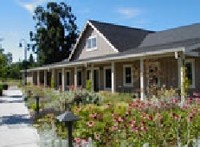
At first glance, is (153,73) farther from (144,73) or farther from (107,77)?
(107,77)

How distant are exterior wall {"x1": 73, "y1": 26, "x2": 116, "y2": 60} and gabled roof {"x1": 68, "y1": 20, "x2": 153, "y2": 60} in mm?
521

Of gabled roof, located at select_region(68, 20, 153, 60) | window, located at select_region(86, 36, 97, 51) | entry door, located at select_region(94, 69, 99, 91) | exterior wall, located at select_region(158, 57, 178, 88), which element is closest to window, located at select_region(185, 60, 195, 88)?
exterior wall, located at select_region(158, 57, 178, 88)

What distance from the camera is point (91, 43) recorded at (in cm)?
3109

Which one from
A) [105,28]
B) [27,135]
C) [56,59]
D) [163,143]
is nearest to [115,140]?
[163,143]

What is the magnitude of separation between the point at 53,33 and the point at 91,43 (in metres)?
28.1

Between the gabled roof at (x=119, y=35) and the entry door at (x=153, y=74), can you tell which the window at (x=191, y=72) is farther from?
the gabled roof at (x=119, y=35)

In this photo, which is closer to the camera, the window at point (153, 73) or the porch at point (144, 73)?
the porch at point (144, 73)

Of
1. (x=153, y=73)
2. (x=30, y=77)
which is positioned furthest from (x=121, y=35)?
(x=30, y=77)

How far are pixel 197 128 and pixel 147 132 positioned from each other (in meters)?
1.27

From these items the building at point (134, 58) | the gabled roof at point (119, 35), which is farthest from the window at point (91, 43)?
the gabled roof at point (119, 35)

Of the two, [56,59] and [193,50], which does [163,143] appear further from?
[56,59]

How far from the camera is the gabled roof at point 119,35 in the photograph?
28.0m

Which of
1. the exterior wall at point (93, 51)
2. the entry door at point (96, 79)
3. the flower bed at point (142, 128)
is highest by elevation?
the exterior wall at point (93, 51)

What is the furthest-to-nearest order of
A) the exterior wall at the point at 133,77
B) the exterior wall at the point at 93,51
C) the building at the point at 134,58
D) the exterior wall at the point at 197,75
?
the exterior wall at the point at 93,51, the exterior wall at the point at 133,77, the building at the point at 134,58, the exterior wall at the point at 197,75
